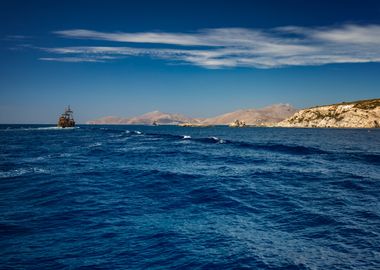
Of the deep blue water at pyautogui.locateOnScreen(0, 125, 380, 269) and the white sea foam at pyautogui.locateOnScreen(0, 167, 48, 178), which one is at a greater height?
the white sea foam at pyautogui.locateOnScreen(0, 167, 48, 178)

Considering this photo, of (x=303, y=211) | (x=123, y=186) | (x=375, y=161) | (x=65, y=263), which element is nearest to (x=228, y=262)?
(x=65, y=263)

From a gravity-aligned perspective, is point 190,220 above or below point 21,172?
below

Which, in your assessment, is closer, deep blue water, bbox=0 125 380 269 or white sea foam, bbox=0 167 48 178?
deep blue water, bbox=0 125 380 269

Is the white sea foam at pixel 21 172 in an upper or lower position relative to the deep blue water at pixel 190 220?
upper

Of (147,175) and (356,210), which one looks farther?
(147,175)

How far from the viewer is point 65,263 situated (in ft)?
44.8

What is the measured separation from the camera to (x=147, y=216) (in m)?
20.5

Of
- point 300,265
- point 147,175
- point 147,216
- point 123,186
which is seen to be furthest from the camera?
point 147,175

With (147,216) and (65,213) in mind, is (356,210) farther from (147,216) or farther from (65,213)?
(65,213)

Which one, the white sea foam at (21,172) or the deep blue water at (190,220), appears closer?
the deep blue water at (190,220)

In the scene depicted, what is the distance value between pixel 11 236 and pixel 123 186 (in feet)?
45.7

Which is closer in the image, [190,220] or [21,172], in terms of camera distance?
[190,220]

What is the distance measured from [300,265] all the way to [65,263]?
10292 mm

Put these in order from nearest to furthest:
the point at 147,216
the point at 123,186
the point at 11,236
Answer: the point at 11,236 → the point at 147,216 → the point at 123,186
